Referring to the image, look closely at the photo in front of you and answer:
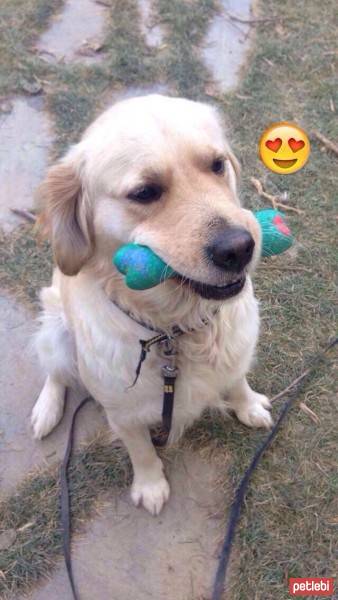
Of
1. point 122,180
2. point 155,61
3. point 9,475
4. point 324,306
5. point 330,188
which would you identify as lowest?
point 9,475

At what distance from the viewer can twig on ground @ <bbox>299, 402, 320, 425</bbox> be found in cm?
275

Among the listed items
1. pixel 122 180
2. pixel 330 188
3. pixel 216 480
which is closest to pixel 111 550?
pixel 216 480

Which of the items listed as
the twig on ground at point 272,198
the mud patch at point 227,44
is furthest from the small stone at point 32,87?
the twig on ground at point 272,198

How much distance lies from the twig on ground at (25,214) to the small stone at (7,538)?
69.3 inches

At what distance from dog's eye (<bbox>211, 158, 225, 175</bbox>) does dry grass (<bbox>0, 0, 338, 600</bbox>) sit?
4.30 ft

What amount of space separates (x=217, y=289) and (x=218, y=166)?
1.41 ft

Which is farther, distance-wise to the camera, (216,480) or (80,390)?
(80,390)

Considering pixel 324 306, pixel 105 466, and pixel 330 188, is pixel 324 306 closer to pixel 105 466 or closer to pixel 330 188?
pixel 330 188

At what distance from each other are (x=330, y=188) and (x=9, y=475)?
2444mm

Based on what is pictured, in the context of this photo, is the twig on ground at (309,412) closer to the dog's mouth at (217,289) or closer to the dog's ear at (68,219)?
the dog's mouth at (217,289)

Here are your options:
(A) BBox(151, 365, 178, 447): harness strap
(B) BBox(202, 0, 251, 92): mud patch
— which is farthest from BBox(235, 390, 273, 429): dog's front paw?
(B) BBox(202, 0, 251, 92): mud patch

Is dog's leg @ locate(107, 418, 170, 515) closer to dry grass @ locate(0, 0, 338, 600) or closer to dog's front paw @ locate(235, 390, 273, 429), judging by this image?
dry grass @ locate(0, 0, 338, 600)

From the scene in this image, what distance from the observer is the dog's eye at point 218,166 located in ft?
6.07

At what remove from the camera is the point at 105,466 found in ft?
8.84
